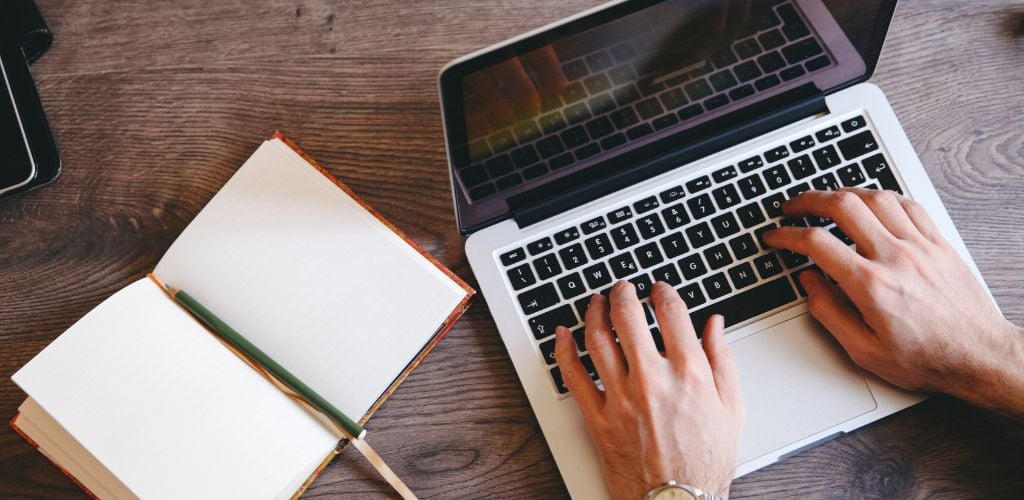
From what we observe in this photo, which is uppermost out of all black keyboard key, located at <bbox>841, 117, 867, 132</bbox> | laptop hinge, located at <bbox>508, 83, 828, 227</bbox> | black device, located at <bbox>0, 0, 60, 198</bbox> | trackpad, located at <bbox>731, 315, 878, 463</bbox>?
black device, located at <bbox>0, 0, 60, 198</bbox>

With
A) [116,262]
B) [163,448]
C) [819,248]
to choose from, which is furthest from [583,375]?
[116,262]

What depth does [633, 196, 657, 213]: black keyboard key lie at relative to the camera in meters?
0.72

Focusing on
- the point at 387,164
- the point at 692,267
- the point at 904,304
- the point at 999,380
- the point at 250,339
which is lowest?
the point at 999,380

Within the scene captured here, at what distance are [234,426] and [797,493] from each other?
58 centimetres

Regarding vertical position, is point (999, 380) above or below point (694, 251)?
below

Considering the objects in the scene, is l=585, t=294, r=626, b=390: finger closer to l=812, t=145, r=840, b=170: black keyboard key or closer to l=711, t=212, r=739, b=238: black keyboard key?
l=711, t=212, r=739, b=238: black keyboard key

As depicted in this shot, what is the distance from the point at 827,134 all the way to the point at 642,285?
0.88 ft

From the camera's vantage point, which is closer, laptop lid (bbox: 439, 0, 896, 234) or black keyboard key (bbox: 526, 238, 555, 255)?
laptop lid (bbox: 439, 0, 896, 234)

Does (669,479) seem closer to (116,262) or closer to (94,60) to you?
(116,262)

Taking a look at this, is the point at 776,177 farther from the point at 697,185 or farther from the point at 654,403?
the point at 654,403

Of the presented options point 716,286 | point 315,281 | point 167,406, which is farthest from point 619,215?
point 167,406

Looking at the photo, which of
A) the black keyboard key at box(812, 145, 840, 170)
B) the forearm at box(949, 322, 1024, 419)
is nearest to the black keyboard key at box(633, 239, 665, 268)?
the black keyboard key at box(812, 145, 840, 170)

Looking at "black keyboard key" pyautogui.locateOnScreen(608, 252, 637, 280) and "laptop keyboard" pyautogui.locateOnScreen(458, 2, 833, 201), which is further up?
"laptop keyboard" pyautogui.locateOnScreen(458, 2, 833, 201)

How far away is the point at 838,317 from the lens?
2.24ft
